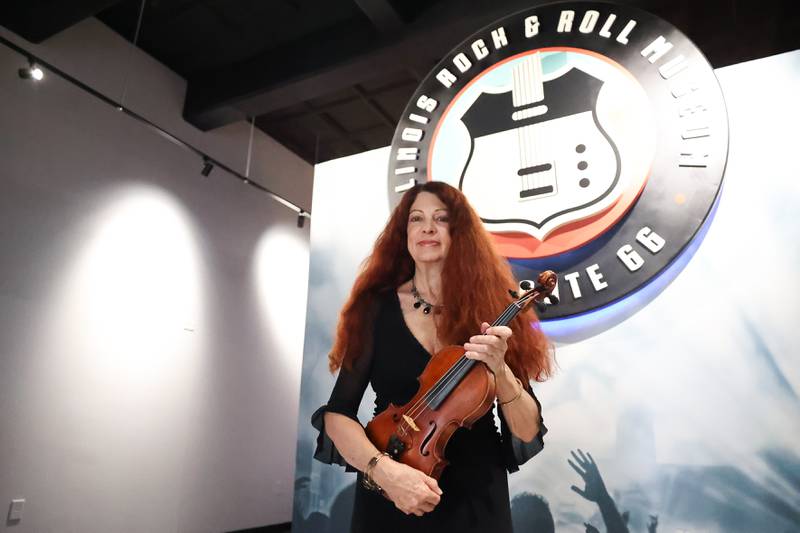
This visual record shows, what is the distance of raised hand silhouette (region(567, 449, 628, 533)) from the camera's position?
2035mm

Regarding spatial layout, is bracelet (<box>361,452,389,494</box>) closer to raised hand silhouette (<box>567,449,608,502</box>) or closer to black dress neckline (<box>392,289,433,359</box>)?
black dress neckline (<box>392,289,433,359</box>)

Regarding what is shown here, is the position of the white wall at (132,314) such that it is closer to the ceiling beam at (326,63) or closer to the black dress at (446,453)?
the ceiling beam at (326,63)

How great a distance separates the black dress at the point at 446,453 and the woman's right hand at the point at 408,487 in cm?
20

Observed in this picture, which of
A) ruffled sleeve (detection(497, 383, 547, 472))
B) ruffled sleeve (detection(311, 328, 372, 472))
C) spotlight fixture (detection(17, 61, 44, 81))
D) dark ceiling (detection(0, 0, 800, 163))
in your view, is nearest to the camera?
ruffled sleeve (detection(497, 383, 547, 472))

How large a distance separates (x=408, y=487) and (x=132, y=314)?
155 inches

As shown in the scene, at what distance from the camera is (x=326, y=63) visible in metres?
4.27

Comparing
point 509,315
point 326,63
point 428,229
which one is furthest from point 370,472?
point 326,63

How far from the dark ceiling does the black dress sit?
2698mm

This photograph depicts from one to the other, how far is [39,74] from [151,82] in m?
1.39

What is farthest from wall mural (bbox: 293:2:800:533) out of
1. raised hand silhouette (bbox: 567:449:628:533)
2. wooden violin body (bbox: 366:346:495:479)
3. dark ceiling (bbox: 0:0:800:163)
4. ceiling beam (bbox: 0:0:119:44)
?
ceiling beam (bbox: 0:0:119:44)

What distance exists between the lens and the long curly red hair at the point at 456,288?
1.54 meters

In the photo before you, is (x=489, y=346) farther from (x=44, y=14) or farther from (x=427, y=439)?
(x=44, y=14)

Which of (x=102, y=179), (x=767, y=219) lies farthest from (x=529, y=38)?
(x=102, y=179)

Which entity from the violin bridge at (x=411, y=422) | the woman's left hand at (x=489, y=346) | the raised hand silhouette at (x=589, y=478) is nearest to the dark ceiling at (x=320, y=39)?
the raised hand silhouette at (x=589, y=478)
